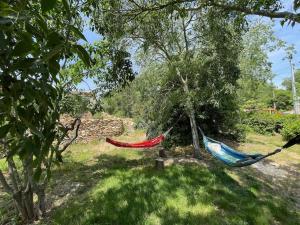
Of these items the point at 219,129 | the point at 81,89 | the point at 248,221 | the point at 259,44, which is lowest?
the point at 248,221

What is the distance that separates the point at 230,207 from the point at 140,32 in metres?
5.36

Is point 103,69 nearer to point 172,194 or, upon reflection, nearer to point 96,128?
point 172,194

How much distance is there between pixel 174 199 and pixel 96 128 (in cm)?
882

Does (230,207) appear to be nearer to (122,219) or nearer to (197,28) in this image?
(122,219)

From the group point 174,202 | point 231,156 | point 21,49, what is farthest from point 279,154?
point 21,49

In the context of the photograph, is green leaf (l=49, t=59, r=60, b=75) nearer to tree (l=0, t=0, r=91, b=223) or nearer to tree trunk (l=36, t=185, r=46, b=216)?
tree (l=0, t=0, r=91, b=223)

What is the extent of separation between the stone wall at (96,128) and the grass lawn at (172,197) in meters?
4.82

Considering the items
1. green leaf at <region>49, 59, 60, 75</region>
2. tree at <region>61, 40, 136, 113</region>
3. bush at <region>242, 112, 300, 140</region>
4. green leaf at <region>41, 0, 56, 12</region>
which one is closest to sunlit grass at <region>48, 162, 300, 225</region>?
tree at <region>61, 40, 136, 113</region>

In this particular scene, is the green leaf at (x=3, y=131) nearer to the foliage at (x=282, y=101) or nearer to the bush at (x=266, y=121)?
the bush at (x=266, y=121)

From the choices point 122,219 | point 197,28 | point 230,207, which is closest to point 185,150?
point 197,28

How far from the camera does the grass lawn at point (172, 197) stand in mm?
5258

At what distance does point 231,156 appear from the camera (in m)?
6.77

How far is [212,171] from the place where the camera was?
7.78 m

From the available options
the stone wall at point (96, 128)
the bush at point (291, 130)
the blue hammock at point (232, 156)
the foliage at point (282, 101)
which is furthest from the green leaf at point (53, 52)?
the foliage at point (282, 101)
